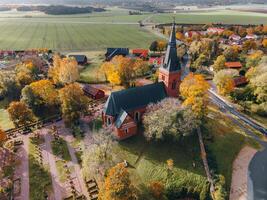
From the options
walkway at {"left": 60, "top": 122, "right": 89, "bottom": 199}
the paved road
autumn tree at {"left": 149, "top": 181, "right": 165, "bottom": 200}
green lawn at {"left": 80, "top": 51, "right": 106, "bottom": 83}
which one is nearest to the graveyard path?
walkway at {"left": 60, "top": 122, "right": 89, "bottom": 199}

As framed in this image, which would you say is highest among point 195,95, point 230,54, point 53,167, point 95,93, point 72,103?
point 195,95

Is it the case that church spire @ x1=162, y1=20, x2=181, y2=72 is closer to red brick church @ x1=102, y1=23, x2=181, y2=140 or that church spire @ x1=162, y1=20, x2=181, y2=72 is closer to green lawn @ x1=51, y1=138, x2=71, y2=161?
red brick church @ x1=102, y1=23, x2=181, y2=140

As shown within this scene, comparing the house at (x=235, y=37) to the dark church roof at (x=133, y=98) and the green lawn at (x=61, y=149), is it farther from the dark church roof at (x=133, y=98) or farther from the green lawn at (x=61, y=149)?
the green lawn at (x=61, y=149)

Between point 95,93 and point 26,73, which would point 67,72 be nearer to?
point 95,93

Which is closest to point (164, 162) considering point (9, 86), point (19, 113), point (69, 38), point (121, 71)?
point (19, 113)

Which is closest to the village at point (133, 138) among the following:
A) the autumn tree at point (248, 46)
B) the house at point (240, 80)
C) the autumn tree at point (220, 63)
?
the house at point (240, 80)
